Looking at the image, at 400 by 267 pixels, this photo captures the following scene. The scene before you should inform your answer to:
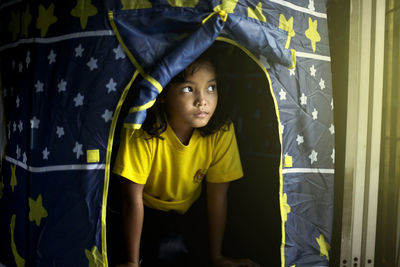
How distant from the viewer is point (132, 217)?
4.25 ft

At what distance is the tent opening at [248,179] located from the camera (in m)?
1.55

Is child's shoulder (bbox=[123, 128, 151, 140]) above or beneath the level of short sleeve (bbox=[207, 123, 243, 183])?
above

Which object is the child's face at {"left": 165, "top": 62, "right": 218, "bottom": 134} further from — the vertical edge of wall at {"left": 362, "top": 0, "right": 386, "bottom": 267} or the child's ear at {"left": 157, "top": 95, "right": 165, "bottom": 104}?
the vertical edge of wall at {"left": 362, "top": 0, "right": 386, "bottom": 267}

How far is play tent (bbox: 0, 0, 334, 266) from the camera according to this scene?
1.13m

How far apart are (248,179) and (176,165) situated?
0.54 m

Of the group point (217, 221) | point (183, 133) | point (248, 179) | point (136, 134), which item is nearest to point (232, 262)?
point (217, 221)

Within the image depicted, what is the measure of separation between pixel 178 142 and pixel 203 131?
0.14 metres

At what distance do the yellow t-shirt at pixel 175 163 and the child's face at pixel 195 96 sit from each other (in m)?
0.15

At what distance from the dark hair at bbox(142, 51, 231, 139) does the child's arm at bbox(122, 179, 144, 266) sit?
236 mm

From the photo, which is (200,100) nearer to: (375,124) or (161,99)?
(161,99)

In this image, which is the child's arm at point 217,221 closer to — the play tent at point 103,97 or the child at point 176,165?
the child at point 176,165

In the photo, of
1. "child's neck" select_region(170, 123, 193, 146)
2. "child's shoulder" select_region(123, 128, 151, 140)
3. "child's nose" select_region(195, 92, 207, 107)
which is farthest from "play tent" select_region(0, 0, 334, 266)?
"child's neck" select_region(170, 123, 193, 146)

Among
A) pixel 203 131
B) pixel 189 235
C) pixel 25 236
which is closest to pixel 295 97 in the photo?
pixel 203 131

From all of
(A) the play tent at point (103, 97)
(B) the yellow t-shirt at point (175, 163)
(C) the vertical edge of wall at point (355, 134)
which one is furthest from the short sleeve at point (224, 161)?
(C) the vertical edge of wall at point (355, 134)
